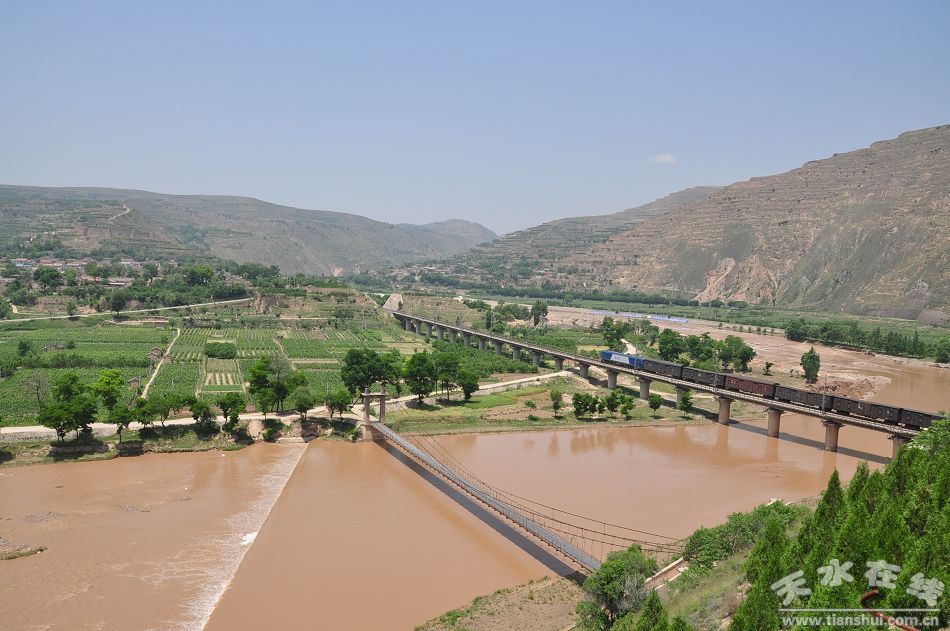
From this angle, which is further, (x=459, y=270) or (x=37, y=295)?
(x=459, y=270)

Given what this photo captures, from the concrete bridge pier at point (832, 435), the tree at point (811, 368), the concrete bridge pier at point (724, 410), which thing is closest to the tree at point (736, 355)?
the tree at point (811, 368)

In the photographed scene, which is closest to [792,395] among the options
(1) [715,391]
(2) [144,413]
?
(1) [715,391]

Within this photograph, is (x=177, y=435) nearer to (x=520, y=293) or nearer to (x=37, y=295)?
(x=37, y=295)

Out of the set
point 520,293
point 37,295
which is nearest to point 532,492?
point 37,295

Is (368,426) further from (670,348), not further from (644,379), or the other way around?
(670,348)

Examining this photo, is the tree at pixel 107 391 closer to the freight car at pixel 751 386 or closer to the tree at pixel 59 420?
the tree at pixel 59 420
